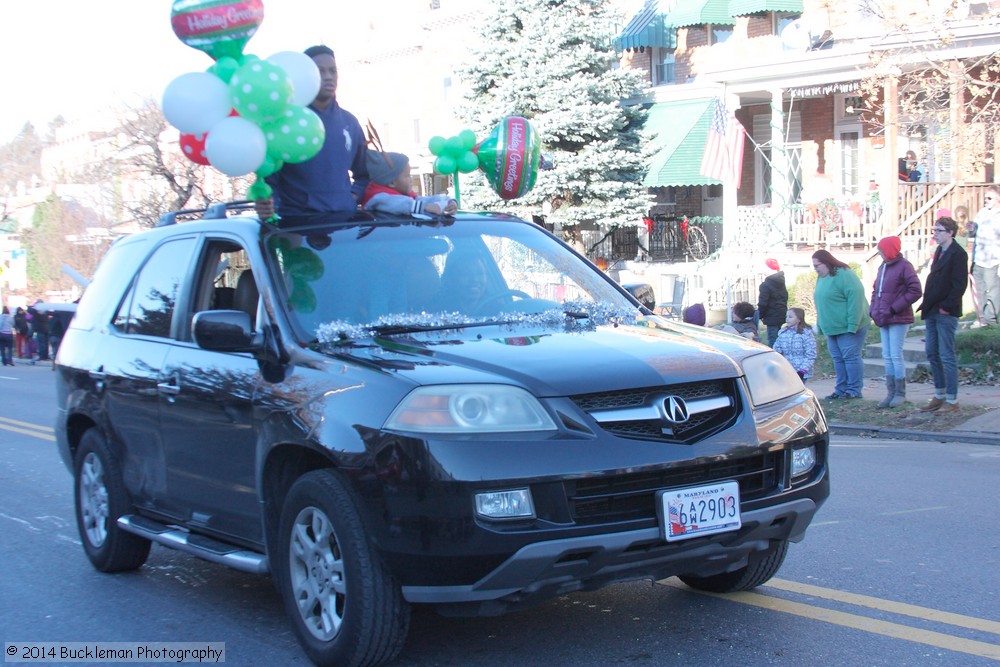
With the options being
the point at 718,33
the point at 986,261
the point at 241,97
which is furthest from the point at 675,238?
the point at 241,97

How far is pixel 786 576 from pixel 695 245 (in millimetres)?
23485

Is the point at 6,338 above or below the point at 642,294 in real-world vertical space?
below

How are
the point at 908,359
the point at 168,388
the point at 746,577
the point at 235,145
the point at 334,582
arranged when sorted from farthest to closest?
the point at 908,359, the point at 235,145, the point at 168,388, the point at 746,577, the point at 334,582

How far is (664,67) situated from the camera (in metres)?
30.3

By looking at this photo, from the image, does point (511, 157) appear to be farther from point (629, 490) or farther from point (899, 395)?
point (899, 395)

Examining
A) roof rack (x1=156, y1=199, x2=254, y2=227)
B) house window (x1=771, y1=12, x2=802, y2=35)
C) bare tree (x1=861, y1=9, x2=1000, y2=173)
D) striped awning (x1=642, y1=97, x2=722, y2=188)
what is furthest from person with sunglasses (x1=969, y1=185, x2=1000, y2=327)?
roof rack (x1=156, y1=199, x2=254, y2=227)

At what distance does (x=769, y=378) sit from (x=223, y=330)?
2258mm

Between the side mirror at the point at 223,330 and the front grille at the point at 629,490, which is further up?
the side mirror at the point at 223,330

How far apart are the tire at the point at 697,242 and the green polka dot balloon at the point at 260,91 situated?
23.4 m

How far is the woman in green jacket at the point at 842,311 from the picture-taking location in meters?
13.0

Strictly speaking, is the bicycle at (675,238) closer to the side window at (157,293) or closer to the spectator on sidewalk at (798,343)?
the spectator on sidewalk at (798,343)

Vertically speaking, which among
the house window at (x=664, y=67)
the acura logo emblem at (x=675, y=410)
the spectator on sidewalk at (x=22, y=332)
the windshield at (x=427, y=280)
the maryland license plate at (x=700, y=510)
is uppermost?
the house window at (x=664, y=67)

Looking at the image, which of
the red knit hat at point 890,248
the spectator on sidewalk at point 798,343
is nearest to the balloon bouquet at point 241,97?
the red knit hat at point 890,248

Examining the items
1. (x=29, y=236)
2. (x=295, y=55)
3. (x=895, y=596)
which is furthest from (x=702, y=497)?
(x=29, y=236)
